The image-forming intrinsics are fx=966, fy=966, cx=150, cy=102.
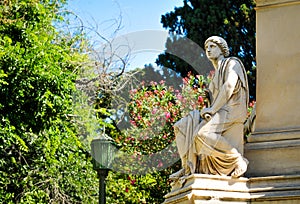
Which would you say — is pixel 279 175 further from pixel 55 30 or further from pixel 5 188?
pixel 55 30

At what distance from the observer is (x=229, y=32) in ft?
86.6

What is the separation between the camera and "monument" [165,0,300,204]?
10328mm

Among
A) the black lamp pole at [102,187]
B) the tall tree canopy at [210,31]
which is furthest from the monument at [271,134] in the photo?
the tall tree canopy at [210,31]

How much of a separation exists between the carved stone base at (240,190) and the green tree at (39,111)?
24.2ft

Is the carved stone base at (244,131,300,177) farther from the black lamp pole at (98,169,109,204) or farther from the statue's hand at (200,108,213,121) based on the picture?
the black lamp pole at (98,169,109,204)

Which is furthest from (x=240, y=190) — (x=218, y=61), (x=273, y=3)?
(x=273, y=3)

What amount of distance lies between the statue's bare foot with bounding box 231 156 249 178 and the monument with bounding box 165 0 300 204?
0.04 m

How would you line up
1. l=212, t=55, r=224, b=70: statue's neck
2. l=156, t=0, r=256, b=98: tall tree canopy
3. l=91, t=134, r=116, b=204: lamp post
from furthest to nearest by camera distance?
l=156, t=0, r=256, b=98: tall tree canopy, l=91, t=134, r=116, b=204: lamp post, l=212, t=55, r=224, b=70: statue's neck

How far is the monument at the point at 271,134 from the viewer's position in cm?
1033

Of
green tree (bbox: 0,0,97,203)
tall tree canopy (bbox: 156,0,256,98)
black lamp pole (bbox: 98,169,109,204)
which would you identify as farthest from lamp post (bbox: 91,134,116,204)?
tall tree canopy (bbox: 156,0,256,98)

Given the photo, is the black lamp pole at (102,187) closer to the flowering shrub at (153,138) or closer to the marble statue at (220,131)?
the marble statue at (220,131)

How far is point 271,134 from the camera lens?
10914mm

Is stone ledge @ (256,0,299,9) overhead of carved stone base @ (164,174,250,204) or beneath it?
overhead

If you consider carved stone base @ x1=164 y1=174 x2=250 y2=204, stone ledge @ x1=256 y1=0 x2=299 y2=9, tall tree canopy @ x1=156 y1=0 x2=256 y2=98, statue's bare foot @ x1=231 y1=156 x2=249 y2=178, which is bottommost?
carved stone base @ x1=164 y1=174 x2=250 y2=204
